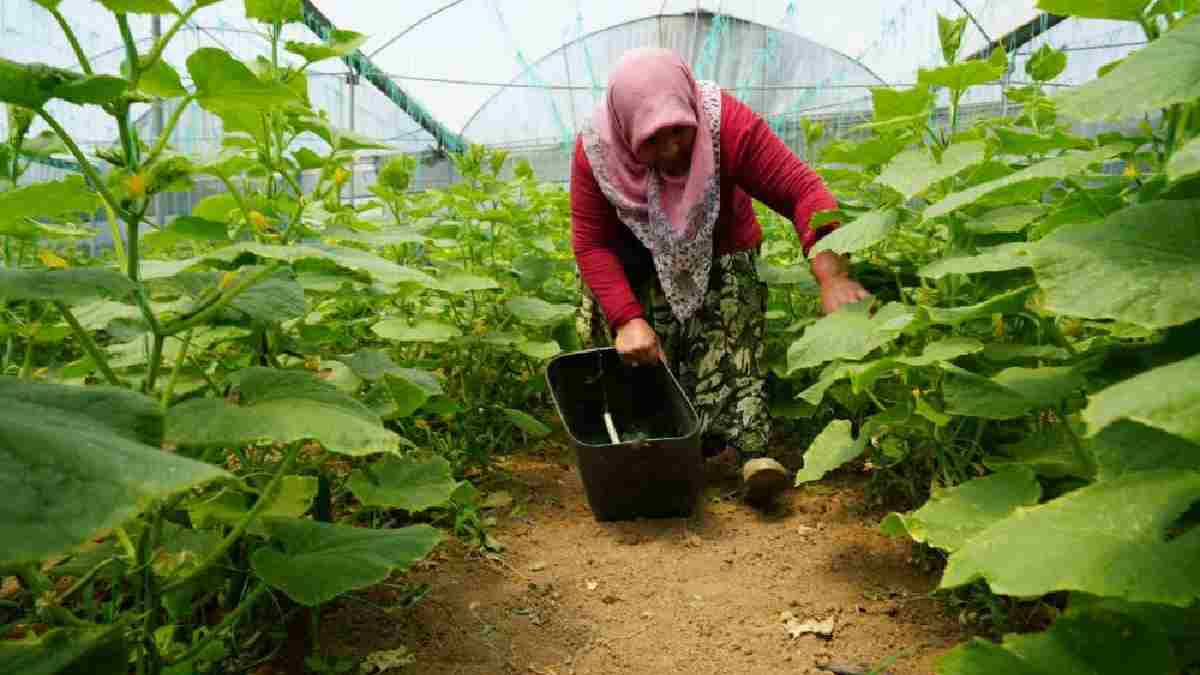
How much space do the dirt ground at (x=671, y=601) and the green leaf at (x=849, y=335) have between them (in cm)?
50

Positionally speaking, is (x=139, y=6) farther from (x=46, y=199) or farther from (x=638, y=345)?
(x=638, y=345)

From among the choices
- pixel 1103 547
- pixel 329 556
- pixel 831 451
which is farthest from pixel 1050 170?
pixel 329 556

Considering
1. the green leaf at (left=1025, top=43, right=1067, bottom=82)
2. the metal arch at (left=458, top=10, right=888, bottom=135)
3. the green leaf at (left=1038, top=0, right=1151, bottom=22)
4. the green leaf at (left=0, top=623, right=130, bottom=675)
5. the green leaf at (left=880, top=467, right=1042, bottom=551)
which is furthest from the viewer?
the metal arch at (left=458, top=10, right=888, bottom=135)

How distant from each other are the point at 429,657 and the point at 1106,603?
109 centimetres

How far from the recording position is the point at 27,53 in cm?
500

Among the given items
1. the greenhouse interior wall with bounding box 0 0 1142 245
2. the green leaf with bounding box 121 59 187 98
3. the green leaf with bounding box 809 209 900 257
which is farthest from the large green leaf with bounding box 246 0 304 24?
the greenhouse interior wall with bounding box 0 0 1142 245

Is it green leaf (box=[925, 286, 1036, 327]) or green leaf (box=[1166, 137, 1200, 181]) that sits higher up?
green leaf (box=[1166, 137, 1200, 181])

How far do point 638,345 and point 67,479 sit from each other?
72.5 inches

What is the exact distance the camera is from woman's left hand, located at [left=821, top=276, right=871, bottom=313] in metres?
2.05

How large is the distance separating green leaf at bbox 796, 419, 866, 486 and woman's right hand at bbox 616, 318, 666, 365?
634 mm

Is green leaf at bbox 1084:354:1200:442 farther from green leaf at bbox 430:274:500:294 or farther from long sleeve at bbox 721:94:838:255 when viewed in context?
long sleeve at bbox 721:94:838:255

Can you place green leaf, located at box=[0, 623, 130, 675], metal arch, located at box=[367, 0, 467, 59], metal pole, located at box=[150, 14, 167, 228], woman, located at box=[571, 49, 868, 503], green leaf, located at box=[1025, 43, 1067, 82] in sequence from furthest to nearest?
metal arch, located at box=[367, 0, 467, 59]
metal pole, located at box=[150, 14, 167, 228]
woman, located at box=[571, 49, 868, 503]
green leaf, located at box=[1025, 43, 1067, 82]
green leaf, located at box=[0, 623, 130, 675]

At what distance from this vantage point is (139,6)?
96 cm

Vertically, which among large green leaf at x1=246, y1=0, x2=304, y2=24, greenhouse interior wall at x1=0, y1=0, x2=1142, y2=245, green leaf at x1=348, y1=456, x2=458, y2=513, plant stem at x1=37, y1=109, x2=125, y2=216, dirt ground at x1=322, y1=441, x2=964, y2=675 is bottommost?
dirt ground at x1=322, y1=441, x2=964, y2=675
